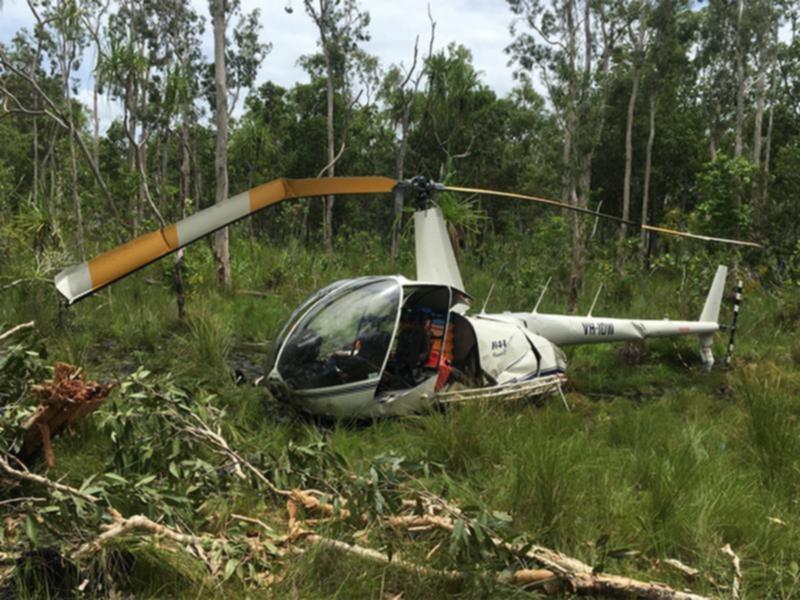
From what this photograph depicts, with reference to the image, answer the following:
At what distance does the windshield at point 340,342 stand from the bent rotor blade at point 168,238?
1.15 meters

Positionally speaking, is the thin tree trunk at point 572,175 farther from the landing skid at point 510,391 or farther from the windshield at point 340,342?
the windshield at point 340,342

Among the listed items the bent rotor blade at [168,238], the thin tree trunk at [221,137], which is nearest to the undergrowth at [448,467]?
the bent rotor blade at [168,238]

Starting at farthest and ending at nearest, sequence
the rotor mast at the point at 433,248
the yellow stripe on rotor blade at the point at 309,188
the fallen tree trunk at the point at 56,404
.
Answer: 1. the rotor mast at the point at 433,248
2. the yellow stripe on rotor blade at the point at 309,188
3. the fallen tree trunk at the point at 56,404

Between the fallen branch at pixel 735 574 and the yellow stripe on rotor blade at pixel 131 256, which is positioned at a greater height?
the yellow stripe on rotor blade at pixel 131 256

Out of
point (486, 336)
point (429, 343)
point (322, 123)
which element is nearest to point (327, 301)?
point (429, 343)

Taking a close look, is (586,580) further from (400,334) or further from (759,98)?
(759,98)

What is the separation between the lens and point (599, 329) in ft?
21.8

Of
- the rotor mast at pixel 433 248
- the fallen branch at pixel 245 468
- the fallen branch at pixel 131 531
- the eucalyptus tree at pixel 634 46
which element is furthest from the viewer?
the eucalyptus tree at pixel 634 46

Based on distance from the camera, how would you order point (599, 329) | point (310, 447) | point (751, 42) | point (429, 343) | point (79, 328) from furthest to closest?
point (751, 42)
point (79, 328)
point (599, 329)
point (429, 343)
point (310, 447)

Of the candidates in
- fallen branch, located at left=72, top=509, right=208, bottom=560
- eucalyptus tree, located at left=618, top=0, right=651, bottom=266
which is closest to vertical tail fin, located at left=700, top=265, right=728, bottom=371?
fallen branch, located at left=72, top=509, right=208, bottom=560

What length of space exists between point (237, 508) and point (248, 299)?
7.56 metres

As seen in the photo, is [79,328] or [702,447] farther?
[79,328]

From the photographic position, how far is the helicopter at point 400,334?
4.23m

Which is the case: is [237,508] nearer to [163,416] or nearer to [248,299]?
[163,416]
